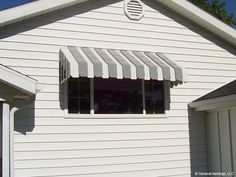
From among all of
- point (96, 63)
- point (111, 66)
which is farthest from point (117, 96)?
point (96, 63)

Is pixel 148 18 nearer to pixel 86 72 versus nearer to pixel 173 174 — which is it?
pixel 86 72

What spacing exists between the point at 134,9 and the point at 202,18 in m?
2.13

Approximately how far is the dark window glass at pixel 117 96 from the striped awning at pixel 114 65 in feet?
2.75

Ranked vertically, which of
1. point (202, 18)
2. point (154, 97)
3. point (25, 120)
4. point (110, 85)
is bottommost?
point (25, 120)

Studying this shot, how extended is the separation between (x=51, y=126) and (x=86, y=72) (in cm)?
181

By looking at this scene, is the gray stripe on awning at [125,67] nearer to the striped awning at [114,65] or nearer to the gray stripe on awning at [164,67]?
the striped awning at [114,65]

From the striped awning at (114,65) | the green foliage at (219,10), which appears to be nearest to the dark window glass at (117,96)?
the striped awning at (114,65)

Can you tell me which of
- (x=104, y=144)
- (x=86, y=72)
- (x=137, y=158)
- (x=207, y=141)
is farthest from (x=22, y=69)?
(x=207, y=141)

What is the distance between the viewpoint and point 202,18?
1150 centimetres

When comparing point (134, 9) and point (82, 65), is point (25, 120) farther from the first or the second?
point (134, 9)

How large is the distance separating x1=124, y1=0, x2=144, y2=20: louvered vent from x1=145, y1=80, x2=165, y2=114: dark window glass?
199 centimetres

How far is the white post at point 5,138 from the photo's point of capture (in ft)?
25.2

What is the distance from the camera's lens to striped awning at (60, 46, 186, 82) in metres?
9.02

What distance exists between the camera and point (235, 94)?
9680 mm
